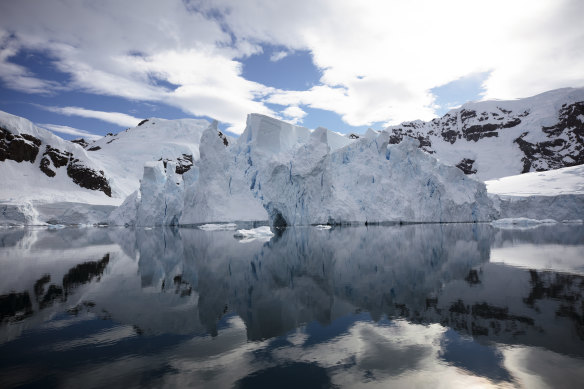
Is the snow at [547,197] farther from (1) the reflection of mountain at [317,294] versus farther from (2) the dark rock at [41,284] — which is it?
(2) the dark rock at [41,284]

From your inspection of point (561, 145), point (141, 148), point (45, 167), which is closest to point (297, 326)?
point (45, 167)

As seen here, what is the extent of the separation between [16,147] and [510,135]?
108 metres

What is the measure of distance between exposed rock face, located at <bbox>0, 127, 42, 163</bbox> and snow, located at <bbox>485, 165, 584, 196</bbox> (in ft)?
245

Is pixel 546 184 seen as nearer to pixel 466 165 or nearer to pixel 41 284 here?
pixel 466 165

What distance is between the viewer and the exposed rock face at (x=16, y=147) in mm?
59875

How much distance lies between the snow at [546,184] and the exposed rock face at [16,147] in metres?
74.6

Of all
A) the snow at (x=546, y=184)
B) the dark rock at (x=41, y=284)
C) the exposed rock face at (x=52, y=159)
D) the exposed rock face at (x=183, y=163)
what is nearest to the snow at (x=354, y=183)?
the snow at (x=546, y=184)

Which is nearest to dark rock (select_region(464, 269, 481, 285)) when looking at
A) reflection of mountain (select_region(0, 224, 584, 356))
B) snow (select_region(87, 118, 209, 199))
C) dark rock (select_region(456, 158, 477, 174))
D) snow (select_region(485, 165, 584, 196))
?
reflection of mountain (select_region(0, 224, 584, 356))

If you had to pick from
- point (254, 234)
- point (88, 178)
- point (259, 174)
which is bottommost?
point (254, 234)

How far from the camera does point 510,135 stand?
90125mm

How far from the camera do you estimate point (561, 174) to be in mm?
43000

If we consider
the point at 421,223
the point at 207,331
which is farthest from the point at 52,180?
the point at 207,331

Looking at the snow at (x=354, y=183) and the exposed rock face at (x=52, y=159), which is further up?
the exposed rock face at (x=52, y=159)

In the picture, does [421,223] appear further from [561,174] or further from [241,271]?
[241,271]
